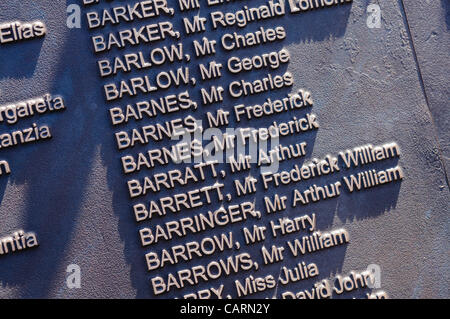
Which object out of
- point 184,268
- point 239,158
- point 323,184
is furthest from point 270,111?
point 184,268

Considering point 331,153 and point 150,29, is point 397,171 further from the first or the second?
point 150,29

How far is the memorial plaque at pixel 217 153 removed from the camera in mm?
2896

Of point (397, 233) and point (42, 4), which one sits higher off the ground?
point (42, 4)

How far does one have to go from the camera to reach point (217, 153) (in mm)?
2994

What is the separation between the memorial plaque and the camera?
290 cm

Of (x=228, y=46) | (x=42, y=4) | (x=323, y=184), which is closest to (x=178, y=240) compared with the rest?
(x=323, y=184)

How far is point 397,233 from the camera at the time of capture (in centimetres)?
311

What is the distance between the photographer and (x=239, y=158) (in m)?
3.00

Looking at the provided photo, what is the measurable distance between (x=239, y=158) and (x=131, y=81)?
824mm

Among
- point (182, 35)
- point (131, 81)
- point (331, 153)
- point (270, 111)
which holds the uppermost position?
point (182, 35)

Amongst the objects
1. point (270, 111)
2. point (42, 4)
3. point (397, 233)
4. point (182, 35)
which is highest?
point (42, 4)

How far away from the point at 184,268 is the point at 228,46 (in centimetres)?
142

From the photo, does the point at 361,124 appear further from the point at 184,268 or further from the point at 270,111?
the point at 184,268

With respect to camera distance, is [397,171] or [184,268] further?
[397,171]
